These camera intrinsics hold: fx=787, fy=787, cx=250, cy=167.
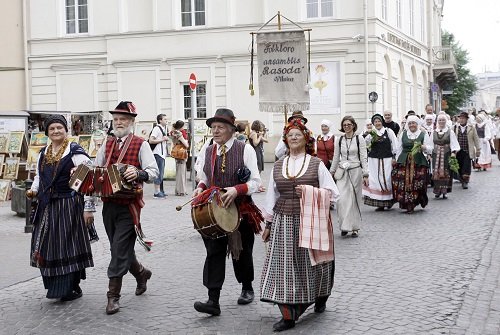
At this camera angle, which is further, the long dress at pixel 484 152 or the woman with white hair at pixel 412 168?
the long dress at pixel 484 152

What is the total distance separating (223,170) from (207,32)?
23599 mm

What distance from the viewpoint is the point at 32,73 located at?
31734 mm

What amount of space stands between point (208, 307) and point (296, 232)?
39.3 inches

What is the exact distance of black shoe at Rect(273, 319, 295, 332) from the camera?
6.27m

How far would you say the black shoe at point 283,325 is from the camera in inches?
247

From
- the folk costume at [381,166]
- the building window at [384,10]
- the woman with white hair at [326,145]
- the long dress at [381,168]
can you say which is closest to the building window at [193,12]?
the building window at [384,10]

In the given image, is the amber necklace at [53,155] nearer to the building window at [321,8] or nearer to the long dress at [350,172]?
the long dress at [350,172]

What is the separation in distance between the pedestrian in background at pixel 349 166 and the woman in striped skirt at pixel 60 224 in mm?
5100

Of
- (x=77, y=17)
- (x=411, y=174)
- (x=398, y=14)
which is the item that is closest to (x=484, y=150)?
(x=398, y=14)

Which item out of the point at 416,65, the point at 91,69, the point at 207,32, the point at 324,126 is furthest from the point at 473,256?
the point at 416,65

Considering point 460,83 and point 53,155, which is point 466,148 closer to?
point 53,155

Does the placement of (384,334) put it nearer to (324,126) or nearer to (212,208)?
(212,208)

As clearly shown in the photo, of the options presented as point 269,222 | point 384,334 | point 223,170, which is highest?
point 223,170

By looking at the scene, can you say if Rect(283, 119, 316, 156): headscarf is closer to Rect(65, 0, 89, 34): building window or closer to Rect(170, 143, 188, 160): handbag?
Rect(170, 143, 188, 160): handbag
